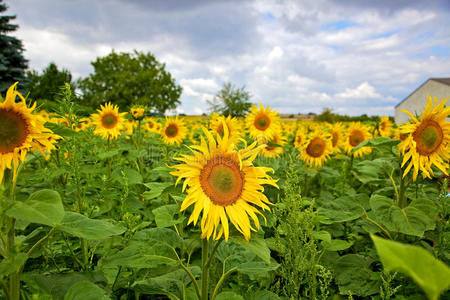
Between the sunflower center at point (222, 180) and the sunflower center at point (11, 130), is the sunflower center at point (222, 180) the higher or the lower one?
the lower one

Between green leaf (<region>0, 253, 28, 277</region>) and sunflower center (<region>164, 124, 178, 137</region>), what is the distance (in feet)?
15.6

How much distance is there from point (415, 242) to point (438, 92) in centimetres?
4985

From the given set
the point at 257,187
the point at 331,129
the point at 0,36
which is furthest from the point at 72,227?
the point at 0,36

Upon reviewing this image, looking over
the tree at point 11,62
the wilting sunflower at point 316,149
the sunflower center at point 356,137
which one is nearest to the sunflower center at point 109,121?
the wilting sunflower at point 316,149

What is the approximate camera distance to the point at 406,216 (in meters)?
2.66

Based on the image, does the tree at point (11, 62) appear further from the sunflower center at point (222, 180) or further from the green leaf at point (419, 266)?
the green leaf at point (419, 266)

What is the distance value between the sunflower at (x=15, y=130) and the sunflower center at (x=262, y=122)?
173 inches

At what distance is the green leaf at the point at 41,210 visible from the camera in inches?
53.8

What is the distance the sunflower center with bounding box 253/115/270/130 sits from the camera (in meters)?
5.76

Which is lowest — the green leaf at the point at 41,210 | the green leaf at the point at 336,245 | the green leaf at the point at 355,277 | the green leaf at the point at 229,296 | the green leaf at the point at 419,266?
the green leaf at the point at 355,277

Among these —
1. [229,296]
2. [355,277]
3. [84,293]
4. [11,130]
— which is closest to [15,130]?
[11,130]

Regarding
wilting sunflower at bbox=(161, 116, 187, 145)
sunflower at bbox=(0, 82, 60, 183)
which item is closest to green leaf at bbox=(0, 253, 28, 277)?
sunflower at bbox=(0, 82, 60, 183)

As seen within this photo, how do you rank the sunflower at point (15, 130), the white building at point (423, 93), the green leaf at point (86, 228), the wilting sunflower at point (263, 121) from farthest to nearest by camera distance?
the white building at point (423, 93)
the wilting sunflower at point (263, 121)
the sunflower at point (15, 130)
the green leaf at point (86, 228)

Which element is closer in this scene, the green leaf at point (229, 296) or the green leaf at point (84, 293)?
the green leaf at point (84, 293)
